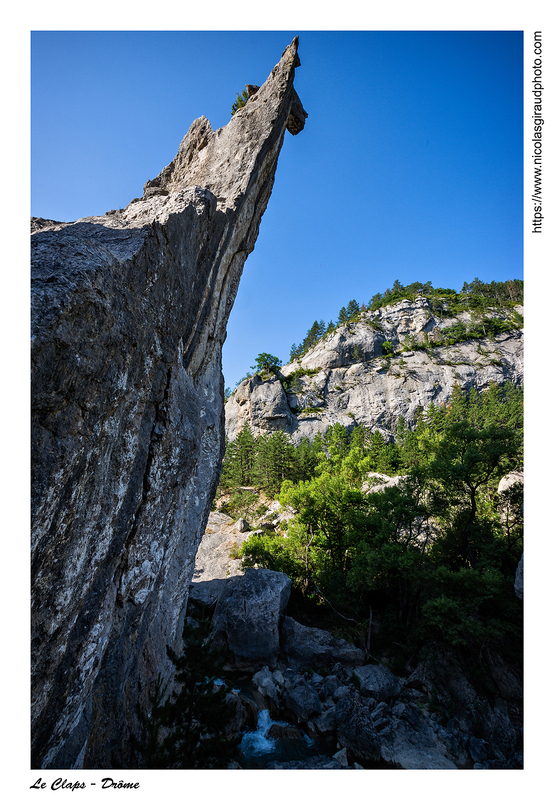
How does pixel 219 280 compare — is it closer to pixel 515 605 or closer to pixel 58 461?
pixel 58 461

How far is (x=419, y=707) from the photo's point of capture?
45.2 feet

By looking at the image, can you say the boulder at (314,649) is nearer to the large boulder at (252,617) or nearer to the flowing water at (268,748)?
the large boulder at (252,617)

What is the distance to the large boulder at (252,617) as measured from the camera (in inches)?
657

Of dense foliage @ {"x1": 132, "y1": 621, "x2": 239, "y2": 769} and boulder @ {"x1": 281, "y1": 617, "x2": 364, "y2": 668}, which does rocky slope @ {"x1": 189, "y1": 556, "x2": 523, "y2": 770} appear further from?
dense foliage @ {"x1": 132, "y1": 621, "x2": 239, "y2": 769}

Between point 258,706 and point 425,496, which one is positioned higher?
point 425,496

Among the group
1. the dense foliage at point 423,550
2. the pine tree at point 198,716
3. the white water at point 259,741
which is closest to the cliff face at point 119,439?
the pine tree at point 198,716

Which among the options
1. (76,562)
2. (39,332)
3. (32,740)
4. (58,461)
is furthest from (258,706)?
(39,332)

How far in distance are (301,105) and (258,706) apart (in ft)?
82.8

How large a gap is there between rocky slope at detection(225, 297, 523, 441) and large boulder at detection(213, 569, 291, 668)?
143 feet

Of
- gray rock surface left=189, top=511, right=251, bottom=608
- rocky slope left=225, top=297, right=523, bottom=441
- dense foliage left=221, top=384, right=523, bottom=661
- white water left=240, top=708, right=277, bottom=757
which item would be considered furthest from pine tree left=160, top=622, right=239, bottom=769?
rocky slope left=225, top=297, right=523, bottom=441

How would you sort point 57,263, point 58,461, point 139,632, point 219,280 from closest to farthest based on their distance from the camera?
point 58,461 → point 57,263 → point 139,632 → point 219,280

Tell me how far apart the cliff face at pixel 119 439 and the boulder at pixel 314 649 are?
9249 mm

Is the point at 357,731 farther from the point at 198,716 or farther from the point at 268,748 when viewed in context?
the point at 198,716
